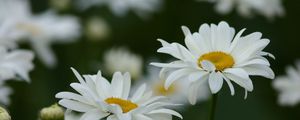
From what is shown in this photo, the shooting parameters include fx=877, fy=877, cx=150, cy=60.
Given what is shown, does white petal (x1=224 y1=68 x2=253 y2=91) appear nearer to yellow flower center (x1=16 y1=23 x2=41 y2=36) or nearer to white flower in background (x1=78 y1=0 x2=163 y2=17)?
yellow flower center (x1=16 y1=23 x2=41 y2=36)

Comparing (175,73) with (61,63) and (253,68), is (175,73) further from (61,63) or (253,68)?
(61,63)

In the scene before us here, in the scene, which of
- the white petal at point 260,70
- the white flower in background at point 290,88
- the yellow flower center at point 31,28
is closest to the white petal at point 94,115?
the white petal at point 260,70

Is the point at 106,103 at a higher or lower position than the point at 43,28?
lower

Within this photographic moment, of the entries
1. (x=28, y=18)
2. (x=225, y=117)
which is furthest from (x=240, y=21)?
(x=28, y=18)

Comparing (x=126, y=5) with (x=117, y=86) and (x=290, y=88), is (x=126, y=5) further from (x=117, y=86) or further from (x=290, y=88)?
(x=117, y=86)

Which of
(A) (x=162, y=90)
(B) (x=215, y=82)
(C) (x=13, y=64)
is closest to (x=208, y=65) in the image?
(B) (x=215, y=82)

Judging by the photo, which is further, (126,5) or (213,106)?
(126,5)

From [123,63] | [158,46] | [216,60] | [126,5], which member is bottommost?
[216,60]

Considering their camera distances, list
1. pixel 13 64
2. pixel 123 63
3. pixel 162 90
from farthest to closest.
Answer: pixel 123 63, pixel 162 90, pixel 13 64
